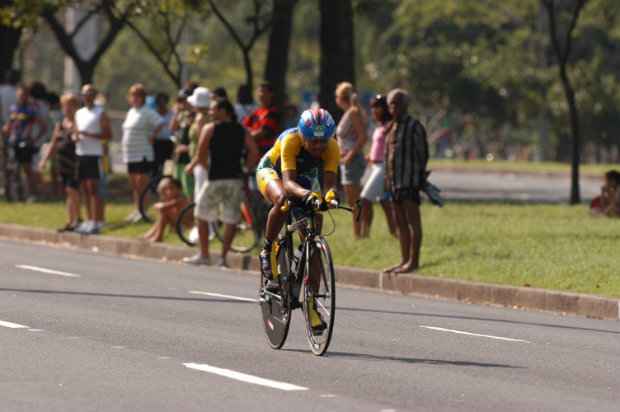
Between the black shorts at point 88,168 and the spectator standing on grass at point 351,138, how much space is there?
3.49m

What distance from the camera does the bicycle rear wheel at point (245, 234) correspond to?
2017 centimetres

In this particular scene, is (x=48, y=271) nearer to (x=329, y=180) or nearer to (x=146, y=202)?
(x=146, y=202)

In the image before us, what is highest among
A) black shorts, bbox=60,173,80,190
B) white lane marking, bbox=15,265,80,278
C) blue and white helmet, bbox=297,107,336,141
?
blue and white helmet, bbox=297,107,336,141

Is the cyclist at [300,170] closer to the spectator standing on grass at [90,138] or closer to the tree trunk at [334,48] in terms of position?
the spectator standing on grass at [90,138]

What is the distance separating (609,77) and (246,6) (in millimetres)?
29994

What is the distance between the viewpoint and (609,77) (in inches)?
2507

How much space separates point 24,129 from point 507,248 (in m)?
11.2

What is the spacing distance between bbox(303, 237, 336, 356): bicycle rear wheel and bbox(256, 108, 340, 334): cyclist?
4 cm

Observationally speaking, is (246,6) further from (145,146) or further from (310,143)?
(310,143)

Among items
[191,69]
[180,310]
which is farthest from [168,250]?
[191,69]

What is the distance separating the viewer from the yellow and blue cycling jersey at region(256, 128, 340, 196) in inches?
440

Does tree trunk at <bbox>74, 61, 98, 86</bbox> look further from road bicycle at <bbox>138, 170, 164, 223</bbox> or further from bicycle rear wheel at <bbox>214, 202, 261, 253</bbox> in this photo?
bicycle rear wheel at <bbox>214, 202, 261, 253</bbox>

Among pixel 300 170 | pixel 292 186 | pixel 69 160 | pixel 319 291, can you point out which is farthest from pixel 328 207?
pixel 69 160

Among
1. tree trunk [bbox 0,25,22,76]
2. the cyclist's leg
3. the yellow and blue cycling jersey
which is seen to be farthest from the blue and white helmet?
tree trunk [bbox 0,25,22,76]
